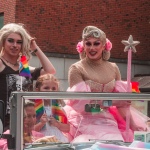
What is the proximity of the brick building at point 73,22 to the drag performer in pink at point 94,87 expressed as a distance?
7.79 meters

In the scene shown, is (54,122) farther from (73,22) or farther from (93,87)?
(73,22)

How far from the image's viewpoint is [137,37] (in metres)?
14.8

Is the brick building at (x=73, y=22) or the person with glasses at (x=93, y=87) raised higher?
the brick building at (x=73, y=22)

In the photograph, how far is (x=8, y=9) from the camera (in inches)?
490

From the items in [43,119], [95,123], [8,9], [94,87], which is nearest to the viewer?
[43,119]

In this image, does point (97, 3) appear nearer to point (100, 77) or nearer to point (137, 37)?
point (137, 37)

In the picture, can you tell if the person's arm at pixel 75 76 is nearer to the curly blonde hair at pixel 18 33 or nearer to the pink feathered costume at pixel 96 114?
the pink feathered costume at pixel 96 114

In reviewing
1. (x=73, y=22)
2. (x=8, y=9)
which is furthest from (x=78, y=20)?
(x=8, y=9)

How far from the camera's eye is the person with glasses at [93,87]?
8.15 feet

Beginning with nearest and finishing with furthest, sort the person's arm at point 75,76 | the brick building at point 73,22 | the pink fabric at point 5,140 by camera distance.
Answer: the pink fabric at point 5,140, the person's arm at point 75,76, the brick building at point 73,22

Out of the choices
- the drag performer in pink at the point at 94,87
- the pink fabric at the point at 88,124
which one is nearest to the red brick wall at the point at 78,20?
the drag performer in pink at the point at 94,87

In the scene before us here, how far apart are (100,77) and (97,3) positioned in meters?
10.7

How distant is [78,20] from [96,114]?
36.0 ft

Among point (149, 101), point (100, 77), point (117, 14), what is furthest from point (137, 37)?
point (149, 101)
